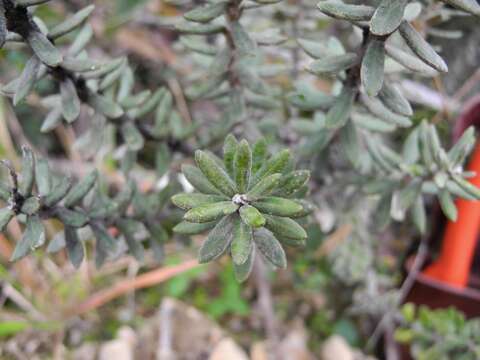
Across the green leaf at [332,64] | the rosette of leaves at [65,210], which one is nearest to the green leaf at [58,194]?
the rosette of leaves at [65,210]

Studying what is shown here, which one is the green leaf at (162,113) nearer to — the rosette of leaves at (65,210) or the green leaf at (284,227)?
the rosette of leaves at (65,210)

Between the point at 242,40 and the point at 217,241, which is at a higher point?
the point at 242,40

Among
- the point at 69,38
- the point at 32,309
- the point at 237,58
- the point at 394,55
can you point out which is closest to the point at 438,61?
the point at 394,55

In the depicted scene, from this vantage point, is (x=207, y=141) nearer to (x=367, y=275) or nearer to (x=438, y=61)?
(x=438, y=61)

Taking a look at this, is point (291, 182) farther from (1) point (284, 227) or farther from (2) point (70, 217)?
(2) point (70, 217)

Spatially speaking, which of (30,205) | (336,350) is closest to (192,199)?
(30,205)

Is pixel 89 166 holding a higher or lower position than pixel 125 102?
lower
